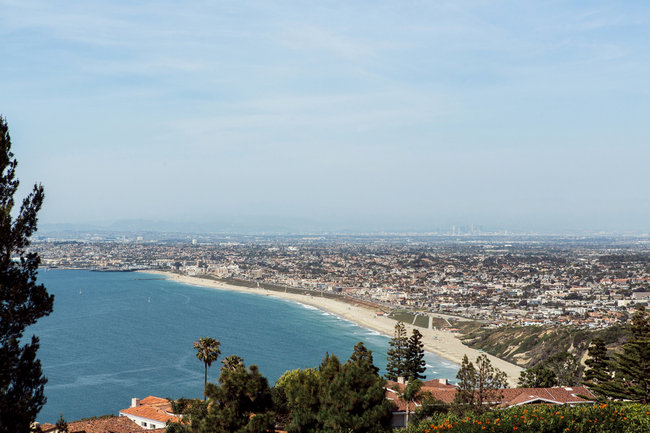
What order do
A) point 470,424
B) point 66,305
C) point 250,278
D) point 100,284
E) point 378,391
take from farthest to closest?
1. point 250,278
2. point 100,284
3. point 66,305
4. point 378,391
5. point 470,424

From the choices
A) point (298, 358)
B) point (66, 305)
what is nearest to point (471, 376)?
point (298, 358)

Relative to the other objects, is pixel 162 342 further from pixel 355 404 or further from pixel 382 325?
pixel 355 404

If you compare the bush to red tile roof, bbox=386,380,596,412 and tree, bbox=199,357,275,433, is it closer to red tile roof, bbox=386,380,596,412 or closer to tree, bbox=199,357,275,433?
tree, bbox=199,357,275,433

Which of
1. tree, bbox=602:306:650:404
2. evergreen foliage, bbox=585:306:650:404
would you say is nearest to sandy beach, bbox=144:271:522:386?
evergreen foliage, bbox=585:306:650:404

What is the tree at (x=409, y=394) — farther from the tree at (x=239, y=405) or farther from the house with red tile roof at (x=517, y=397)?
the tree at (x=239, y=405)

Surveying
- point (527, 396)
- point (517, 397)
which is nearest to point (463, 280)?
point (517, 397)

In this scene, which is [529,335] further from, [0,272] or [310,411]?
[0,272]
